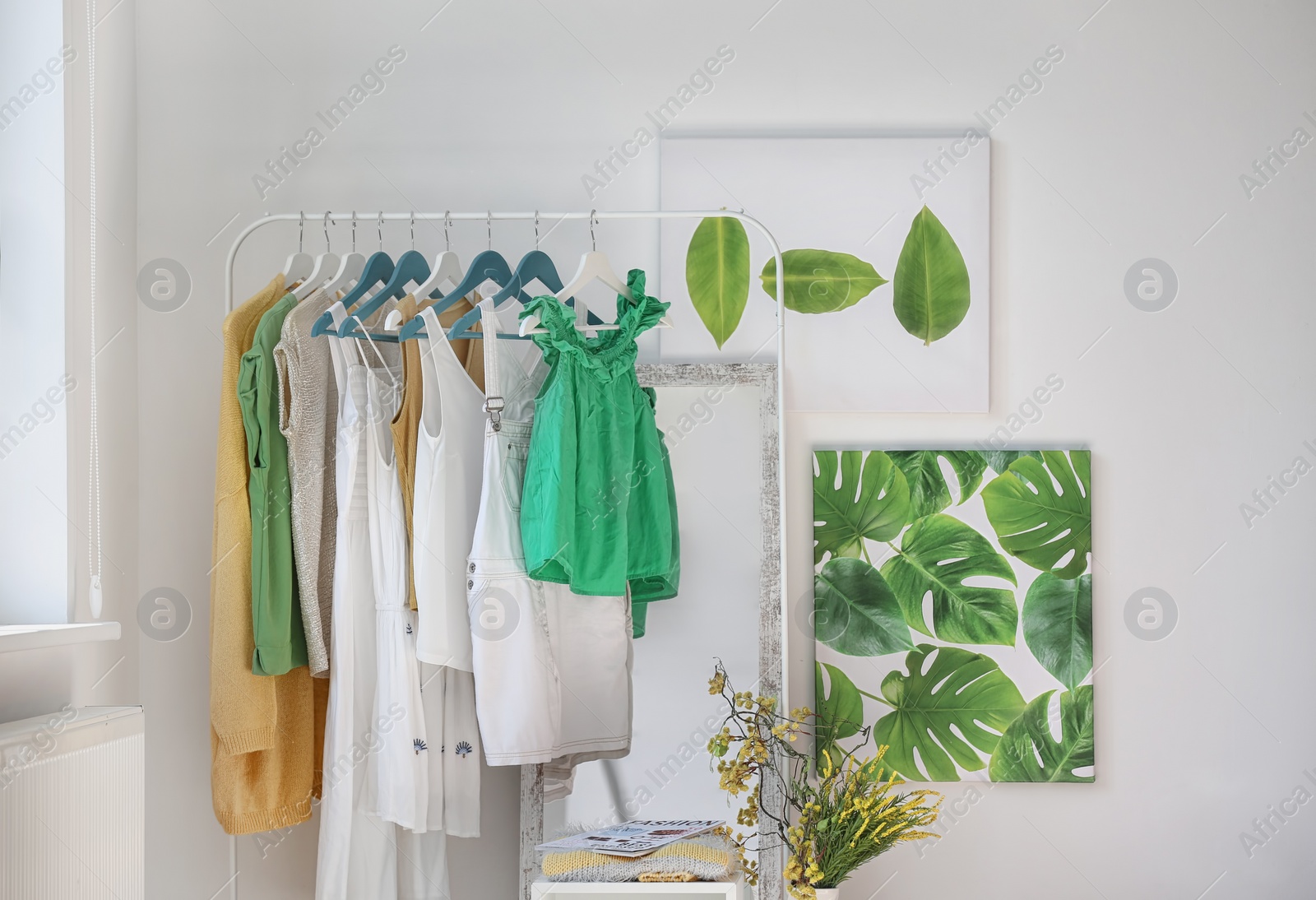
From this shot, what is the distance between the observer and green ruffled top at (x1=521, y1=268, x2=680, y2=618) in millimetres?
1876

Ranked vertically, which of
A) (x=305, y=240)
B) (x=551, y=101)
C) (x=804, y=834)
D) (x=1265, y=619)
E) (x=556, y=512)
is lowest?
(x=804, y=834)

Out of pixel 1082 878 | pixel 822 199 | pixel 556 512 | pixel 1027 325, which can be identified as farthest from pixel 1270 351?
pixel 556 512

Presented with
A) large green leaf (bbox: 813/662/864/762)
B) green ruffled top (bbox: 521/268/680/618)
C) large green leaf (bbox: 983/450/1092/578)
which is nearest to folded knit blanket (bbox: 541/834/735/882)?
large green leaf (bbox: 813/662/864/762)

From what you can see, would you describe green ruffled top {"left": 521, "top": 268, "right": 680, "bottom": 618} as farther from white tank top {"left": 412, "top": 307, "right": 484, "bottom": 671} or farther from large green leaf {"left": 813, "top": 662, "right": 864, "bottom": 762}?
large green leaf {"left": 813, "top": 662, "right": 864, "bottom": 762}

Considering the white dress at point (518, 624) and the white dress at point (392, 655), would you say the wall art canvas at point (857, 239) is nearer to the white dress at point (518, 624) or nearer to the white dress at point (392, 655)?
the white dress at point (518, 624)

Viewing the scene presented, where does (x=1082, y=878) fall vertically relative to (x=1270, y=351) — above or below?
below

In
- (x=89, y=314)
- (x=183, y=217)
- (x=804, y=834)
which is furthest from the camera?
(x=183, y=217)

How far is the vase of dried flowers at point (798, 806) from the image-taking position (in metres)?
1.95

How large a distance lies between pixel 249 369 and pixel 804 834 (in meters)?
1.48

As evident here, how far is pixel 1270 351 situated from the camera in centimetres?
239

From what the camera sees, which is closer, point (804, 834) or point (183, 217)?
point (804, 834)

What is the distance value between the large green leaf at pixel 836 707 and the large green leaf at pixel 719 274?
0.86 meters

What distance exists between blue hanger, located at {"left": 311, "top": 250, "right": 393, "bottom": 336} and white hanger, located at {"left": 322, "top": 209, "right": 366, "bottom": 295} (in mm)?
21

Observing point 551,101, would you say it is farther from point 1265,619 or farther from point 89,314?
point 1265,619
